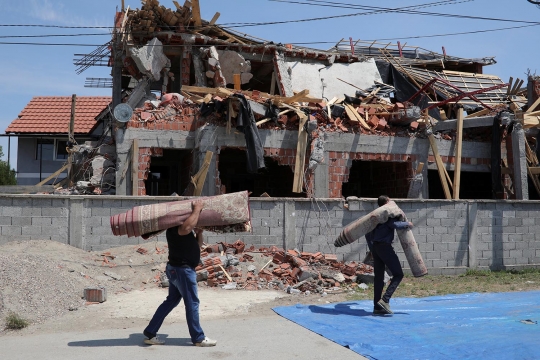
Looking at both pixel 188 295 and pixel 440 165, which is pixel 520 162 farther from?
pixel 188 295

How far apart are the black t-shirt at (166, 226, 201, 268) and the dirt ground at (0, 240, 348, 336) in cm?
183

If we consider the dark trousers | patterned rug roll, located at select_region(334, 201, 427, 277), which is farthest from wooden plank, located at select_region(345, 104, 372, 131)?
the dark trousers

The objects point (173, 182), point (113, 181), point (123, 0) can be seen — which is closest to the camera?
point (113, 181)

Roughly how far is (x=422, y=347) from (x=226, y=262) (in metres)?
5.13

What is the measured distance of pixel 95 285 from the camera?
9.15 meters

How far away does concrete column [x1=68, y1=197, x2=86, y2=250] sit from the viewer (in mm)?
10609

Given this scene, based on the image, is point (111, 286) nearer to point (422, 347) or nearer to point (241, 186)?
point (422, 347)

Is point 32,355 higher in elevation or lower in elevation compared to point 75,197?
lower

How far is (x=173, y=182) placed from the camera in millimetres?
20875

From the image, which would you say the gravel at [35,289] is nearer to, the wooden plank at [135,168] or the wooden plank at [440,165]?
the wooden plank at [135,168]

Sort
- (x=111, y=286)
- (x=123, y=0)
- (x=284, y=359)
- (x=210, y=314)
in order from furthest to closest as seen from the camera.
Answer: (x=123, y=0) → (x=111, y=286) → (x=210, y=314) → (x=284, y=359)

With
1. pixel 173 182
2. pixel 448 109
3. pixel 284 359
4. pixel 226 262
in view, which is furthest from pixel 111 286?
pixel 448 109

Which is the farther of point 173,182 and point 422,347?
point 173,182

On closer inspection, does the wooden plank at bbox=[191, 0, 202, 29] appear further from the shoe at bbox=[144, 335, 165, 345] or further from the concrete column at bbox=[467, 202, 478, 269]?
the shoe at bbox=[144, 335, 165, 345]
